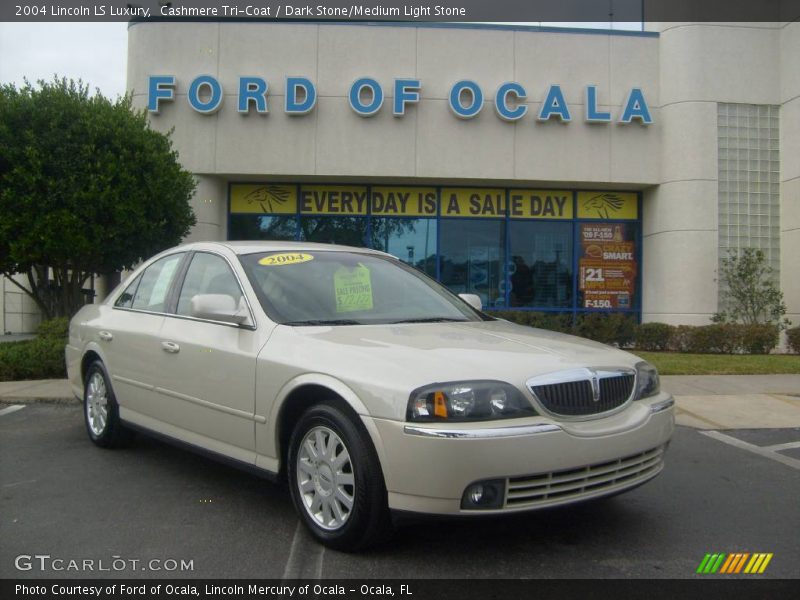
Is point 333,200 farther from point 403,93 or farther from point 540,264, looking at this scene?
point 540,264

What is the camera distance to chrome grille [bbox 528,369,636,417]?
3.25 m

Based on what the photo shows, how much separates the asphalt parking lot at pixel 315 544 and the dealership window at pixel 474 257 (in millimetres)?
10930

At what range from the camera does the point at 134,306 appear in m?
5.38

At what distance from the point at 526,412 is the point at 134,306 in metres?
3.43

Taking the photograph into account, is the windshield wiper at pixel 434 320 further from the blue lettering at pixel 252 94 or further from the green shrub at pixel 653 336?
the blue lettering at pixel 252 94

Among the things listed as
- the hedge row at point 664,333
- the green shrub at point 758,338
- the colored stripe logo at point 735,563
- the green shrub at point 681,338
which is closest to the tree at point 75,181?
the hedge row at point 664,333

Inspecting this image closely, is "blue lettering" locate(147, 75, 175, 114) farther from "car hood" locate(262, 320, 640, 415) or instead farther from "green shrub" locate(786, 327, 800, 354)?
"green shrub" locate(786, 327, 800, 354)

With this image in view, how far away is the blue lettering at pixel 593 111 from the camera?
15.2 m

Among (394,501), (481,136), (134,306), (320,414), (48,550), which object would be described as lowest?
(48,550)

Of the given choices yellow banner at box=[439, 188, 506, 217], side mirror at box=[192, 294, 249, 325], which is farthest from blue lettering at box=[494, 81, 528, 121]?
side mirror at box=[192, 294, 249, 325]

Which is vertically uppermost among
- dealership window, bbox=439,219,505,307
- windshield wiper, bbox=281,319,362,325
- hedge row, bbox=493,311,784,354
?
dealership window, bbox=439,219,505,307

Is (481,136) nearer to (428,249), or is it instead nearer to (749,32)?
(428,249)

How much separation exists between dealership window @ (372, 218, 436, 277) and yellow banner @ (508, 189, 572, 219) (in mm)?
1928
